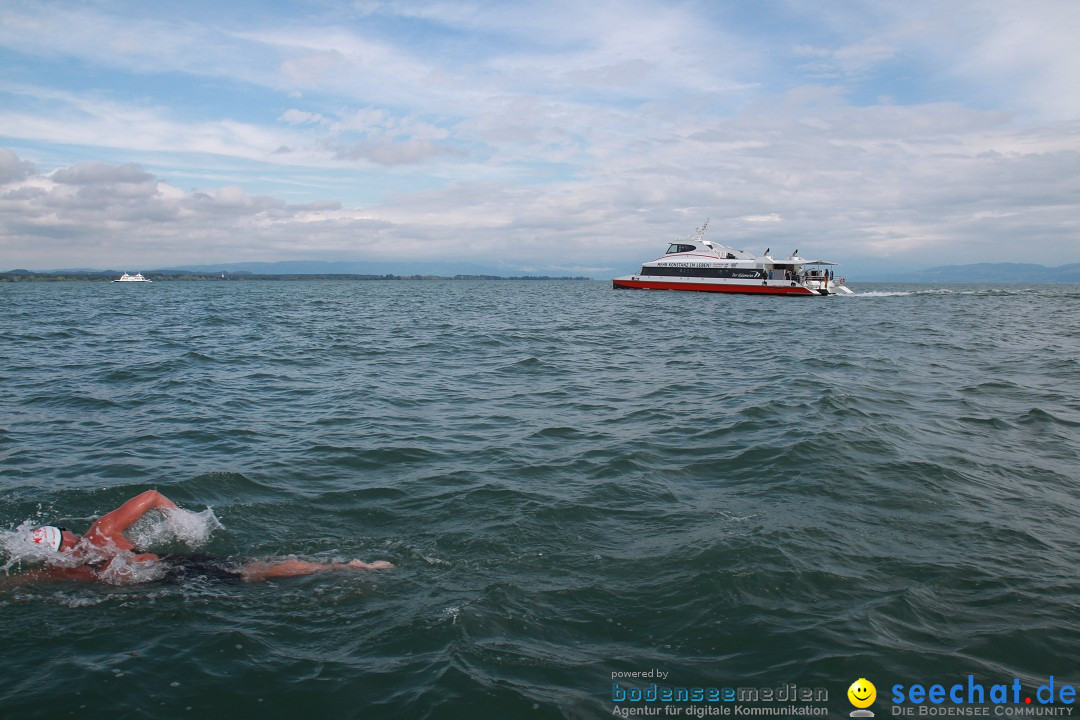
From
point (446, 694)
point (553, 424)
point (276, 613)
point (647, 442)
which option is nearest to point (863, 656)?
point (446, 694)

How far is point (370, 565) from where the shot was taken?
6105mm

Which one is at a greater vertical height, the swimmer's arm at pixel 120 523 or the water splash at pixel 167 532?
the swimmer's arm at pixel 120 523

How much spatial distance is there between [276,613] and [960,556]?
661cm

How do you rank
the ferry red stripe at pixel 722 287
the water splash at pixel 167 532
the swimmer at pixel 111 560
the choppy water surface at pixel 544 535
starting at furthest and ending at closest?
the ferry red stripe at pixel 722 287 < the water splash at pixel 167 532 < the swimmer at pixel 111 560 < the choppy water surface at pixel 544 535

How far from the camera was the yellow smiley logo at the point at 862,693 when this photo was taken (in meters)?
4.19

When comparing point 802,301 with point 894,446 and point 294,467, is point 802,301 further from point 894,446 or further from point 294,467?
point 294,467

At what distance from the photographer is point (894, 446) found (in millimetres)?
9961

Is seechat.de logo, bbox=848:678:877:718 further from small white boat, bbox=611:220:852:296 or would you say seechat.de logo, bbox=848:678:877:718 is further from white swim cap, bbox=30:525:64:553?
small white boat, bbox=611:220:852:296

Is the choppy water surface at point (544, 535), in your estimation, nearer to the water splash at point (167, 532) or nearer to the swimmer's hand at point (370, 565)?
the water splash at point (167, 532)

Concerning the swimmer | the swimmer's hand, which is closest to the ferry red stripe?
the swimmer's hand

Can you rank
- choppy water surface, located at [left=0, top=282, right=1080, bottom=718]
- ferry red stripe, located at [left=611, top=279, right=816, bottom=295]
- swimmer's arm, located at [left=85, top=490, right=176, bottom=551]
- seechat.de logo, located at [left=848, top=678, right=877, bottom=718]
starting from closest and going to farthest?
seechat.de logo, located at [left=848, top=678, right=877, bottom=718], choppy water surface, located at [left=0, top=282, right=1080, bottom=718], swimmer's arm, located at [left=85, top=490, right=176, bottom=551], ferry red stripe, located at [left=611, top=279, right=816, bottom=295]

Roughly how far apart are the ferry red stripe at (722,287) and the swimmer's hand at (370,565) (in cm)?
6179

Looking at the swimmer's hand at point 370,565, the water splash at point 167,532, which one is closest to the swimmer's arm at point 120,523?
the water splash at point 167,532

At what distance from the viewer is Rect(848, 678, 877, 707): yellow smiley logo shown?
165 inches
